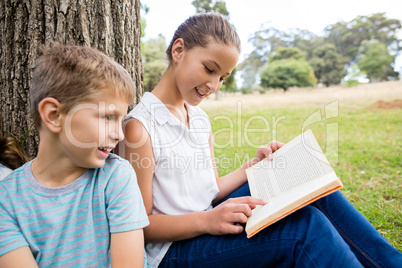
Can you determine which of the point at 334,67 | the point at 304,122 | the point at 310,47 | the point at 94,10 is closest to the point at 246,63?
the point at 310,47

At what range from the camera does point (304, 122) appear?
22.9 ft

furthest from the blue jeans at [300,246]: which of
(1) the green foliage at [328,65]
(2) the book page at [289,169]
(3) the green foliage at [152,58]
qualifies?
(1) the green foliage at [328,65]

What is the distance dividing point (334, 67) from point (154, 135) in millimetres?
26420

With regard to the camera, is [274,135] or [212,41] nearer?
[212,41]

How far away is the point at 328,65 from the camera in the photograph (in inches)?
958

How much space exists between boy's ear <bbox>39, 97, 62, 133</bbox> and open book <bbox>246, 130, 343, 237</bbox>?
28.9 inches

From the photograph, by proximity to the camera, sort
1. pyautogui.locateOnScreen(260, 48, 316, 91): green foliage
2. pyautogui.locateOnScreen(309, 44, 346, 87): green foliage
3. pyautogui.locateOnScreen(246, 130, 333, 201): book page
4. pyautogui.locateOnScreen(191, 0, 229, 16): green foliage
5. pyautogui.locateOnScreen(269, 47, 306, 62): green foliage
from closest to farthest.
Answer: pyautogui.locateOnScreen(246, 130, 333, 201): book page, pyautogui.locateOnScreen(191, 0, 229, 16): green foliage, pyautogui.locateOnScreen(260, 48, 316, 91): green foliage, pyautogui.locateOnScreen(309, 44, 346, 87): green foliage, pyautogui.locateOnScreen(269, 47, 306, 62): green foliage

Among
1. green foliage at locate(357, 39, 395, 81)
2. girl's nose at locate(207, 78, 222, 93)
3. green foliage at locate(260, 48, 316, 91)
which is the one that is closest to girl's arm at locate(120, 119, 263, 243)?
girl's nose at locate(207, 78, 222, 93)

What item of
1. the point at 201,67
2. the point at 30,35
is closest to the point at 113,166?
the point at 201,67

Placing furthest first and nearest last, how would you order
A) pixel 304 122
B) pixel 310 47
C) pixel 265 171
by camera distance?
pixel 310 47, pixel 304 122, pixel 265 171

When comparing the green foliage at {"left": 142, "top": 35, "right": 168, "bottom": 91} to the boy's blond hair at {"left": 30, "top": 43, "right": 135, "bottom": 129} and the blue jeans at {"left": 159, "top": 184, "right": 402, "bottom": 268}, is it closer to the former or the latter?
the boy's blond hair at {"left": 30, "top": 43, "right": 135, "bottom": 129}

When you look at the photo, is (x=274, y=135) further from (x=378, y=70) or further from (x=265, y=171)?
(x=378, y=70)

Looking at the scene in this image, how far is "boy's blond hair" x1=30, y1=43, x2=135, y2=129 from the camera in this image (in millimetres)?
979

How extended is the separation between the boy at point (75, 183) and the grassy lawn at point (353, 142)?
5.73ft
